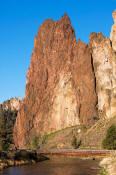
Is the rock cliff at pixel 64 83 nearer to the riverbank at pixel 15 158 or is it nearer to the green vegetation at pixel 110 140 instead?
the green vegetation at pixel 110 140

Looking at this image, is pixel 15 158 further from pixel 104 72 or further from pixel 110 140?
pixel 104 72

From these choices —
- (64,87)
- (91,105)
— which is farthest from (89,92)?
(64,87)

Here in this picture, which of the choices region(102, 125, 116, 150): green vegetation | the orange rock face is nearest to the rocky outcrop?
the orange rock face

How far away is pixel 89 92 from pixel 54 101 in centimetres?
1568

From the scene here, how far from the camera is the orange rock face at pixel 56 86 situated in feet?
324

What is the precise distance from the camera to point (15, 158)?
5325cm

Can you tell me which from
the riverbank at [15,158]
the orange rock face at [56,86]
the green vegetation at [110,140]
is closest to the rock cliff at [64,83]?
the orange rock face at [56,86]

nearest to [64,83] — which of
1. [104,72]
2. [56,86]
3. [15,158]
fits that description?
[56,86]

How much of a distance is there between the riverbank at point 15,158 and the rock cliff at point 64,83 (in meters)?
39.1

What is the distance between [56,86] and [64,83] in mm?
4448

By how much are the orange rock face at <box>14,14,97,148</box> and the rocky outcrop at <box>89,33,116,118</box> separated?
7.52 feet

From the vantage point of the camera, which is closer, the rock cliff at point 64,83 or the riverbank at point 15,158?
the riverbank at point 15,158

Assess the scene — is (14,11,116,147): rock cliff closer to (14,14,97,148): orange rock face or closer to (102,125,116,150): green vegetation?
(14,14,97,148): orange rock face

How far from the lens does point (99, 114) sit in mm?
93875
